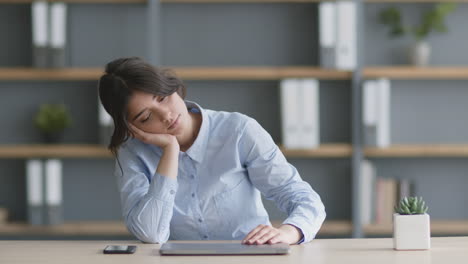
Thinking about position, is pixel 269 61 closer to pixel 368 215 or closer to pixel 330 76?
pixel 330 76

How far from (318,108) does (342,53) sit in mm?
399

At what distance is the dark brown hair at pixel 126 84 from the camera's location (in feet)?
7.03

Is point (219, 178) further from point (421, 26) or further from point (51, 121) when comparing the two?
point (421, 26)

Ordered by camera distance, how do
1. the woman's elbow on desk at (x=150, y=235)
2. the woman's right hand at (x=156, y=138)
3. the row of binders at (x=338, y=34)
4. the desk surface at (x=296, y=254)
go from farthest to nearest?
the row of binders at (x=338, y=34)
the woman's right hand at (x=156, y=138)
the woman's elbow on desk at (x=150, y=235)
the desk surface at (x=296, y=254)

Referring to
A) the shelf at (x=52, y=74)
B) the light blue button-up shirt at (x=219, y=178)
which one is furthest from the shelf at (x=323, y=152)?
the light blue button-up shirt at (x=219, y=178)

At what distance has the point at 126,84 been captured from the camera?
7.09 feet

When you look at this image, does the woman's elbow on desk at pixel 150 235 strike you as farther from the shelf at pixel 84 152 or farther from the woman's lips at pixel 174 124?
the shelf at pixel 84 152

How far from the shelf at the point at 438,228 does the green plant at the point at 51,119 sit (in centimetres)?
161

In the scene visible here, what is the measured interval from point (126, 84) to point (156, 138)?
0.18 metres

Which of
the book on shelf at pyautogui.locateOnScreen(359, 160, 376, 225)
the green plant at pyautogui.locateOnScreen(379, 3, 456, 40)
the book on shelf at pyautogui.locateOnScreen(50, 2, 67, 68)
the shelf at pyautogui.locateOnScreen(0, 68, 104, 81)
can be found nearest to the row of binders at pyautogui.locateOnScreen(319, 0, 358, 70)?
the green plant at pyautogui.locateOnScreen(379, 3, 456, 40)

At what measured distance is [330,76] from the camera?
3.72m

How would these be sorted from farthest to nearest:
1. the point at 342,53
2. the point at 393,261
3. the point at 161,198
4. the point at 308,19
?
the point at 308,19, the point at 342,53, the point at 161,198, the point at 393,261

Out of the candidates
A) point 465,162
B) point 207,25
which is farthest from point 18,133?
point 465,162

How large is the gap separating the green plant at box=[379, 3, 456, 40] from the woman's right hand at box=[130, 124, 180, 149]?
6.38 ft
